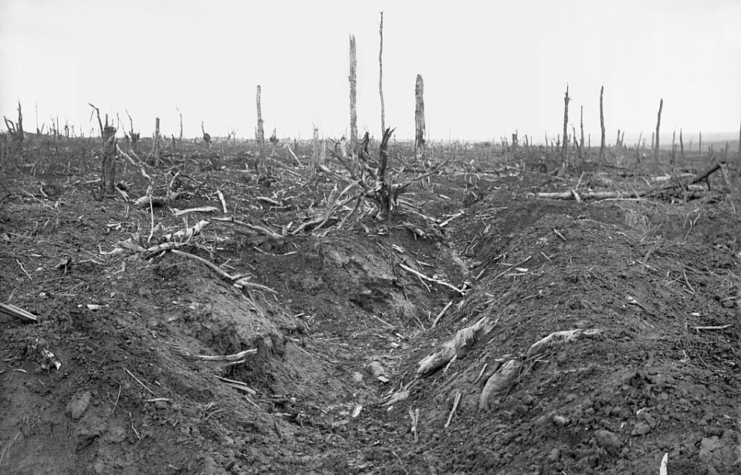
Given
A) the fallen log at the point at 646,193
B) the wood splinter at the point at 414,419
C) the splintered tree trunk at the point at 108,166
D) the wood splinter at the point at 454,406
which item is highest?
the splintered tree trunk at the point at 108,166

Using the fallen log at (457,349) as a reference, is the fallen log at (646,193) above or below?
above

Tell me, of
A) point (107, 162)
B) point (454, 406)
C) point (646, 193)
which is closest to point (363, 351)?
point (454, 406)

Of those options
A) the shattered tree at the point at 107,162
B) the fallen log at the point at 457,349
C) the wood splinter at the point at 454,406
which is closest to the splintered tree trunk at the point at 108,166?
the shattered tree at the point at 107,162

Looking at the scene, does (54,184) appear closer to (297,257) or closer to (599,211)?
(297,257)

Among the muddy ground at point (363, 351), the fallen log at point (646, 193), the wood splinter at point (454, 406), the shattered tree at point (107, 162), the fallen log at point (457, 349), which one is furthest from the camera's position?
the fallen log at point (646, 193)

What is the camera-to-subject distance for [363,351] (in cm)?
498

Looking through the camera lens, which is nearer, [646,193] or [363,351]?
[363,351]

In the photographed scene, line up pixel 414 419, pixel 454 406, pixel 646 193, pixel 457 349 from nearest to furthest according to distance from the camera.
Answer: pixel 454 406
pixel 414 419
pixel 457 349
pixel 646 193

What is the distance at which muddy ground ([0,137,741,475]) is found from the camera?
109 inches

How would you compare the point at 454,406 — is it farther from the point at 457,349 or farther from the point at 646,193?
the point at 646,193

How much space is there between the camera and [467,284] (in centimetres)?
652

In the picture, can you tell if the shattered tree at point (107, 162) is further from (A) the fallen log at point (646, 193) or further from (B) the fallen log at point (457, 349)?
(A) the fallen log at point (646, 193)

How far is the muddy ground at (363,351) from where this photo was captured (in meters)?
2.76

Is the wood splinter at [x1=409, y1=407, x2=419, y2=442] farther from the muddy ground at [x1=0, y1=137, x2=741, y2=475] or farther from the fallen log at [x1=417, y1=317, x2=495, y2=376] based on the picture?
the fallen log at [x1=417, y1=317, x2=495, y2=376]
